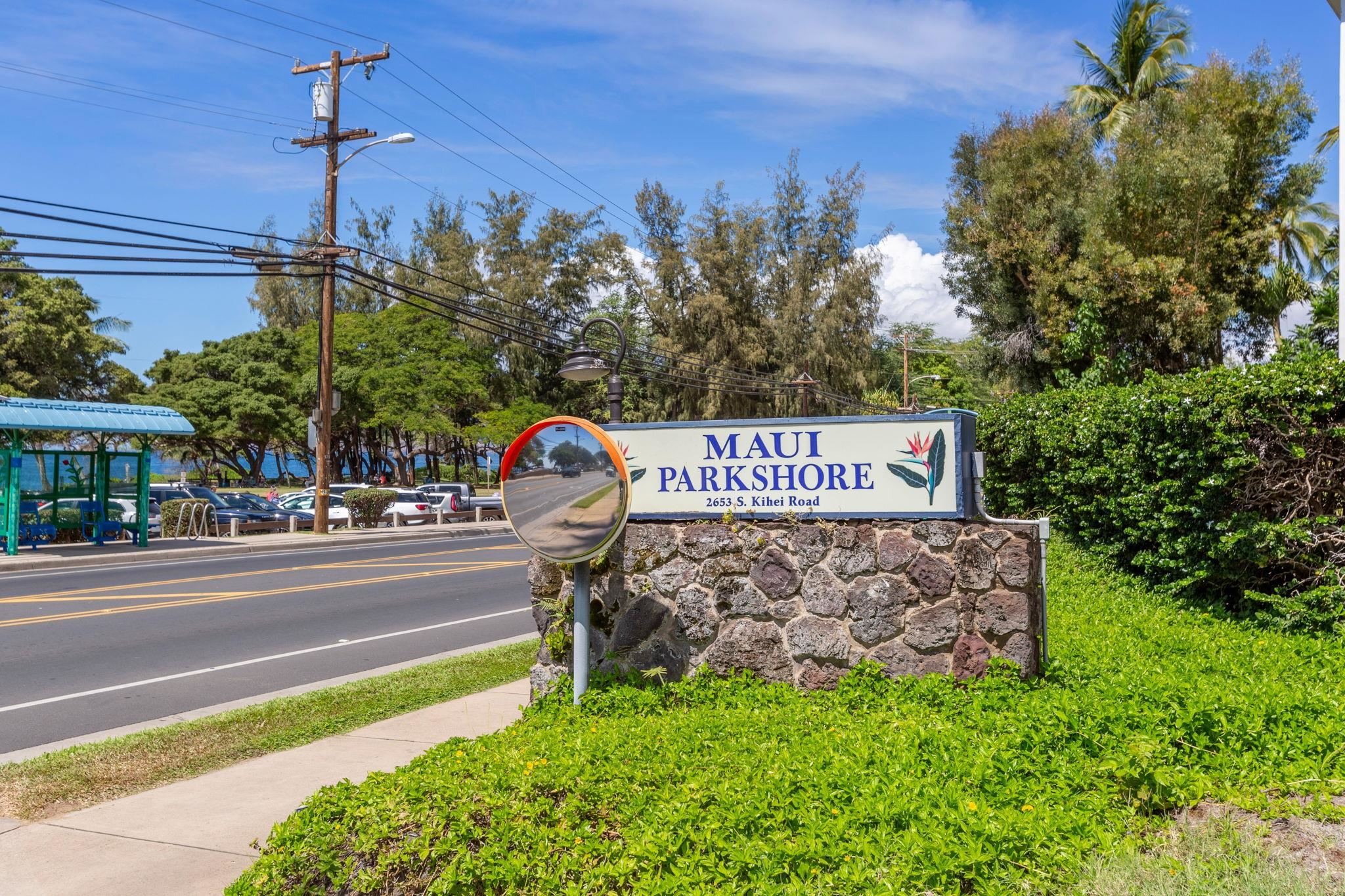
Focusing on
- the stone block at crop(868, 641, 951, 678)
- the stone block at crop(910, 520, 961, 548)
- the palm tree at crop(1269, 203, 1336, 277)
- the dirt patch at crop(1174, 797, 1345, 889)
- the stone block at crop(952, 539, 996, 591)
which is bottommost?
the dirt patch at crop(1174, 797, 1345, 889)

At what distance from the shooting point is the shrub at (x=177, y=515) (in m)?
26.2

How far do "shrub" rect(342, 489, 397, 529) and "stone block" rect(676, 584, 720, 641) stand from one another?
2755 centimetres

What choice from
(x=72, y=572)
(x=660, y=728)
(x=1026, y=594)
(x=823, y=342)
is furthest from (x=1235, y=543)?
(x=823, y=342)

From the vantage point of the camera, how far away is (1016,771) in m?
4.41

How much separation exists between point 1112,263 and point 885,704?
18.4 m

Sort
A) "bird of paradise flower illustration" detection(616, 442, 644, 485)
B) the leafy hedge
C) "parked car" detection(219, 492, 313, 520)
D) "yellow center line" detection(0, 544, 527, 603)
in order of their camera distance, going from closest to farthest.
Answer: "bird of paradise flower illustration" detection(616, 442, 644, 485) < the leafy hedge < "yellow center line" detection(0, 544, 527, 603) < "parked car" detection(219, 492, 313, 520)

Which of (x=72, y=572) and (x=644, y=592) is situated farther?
(x=72, y=572)

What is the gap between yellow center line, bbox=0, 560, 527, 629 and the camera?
40.8ft

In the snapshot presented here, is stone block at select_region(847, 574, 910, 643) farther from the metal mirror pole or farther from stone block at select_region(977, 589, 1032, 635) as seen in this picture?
the metal mirror pole

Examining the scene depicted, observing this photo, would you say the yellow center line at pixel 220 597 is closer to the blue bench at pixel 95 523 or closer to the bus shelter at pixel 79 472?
the bus shelter at pixel 79 472

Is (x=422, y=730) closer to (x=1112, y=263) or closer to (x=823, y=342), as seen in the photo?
(x=1112, y=263)

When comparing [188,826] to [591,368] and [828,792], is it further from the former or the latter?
[591,368]

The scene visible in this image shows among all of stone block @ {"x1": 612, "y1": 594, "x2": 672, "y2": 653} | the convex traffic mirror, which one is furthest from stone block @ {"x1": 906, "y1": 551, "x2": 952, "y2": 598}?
the convex traffic mirror

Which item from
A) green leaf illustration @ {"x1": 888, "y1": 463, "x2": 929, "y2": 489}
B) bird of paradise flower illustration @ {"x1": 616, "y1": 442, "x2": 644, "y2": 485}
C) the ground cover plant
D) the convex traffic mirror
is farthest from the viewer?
bird of paradise flower illustration @ {"x1": 616, "y1": 442, "x2": 644, "y2": 485}
